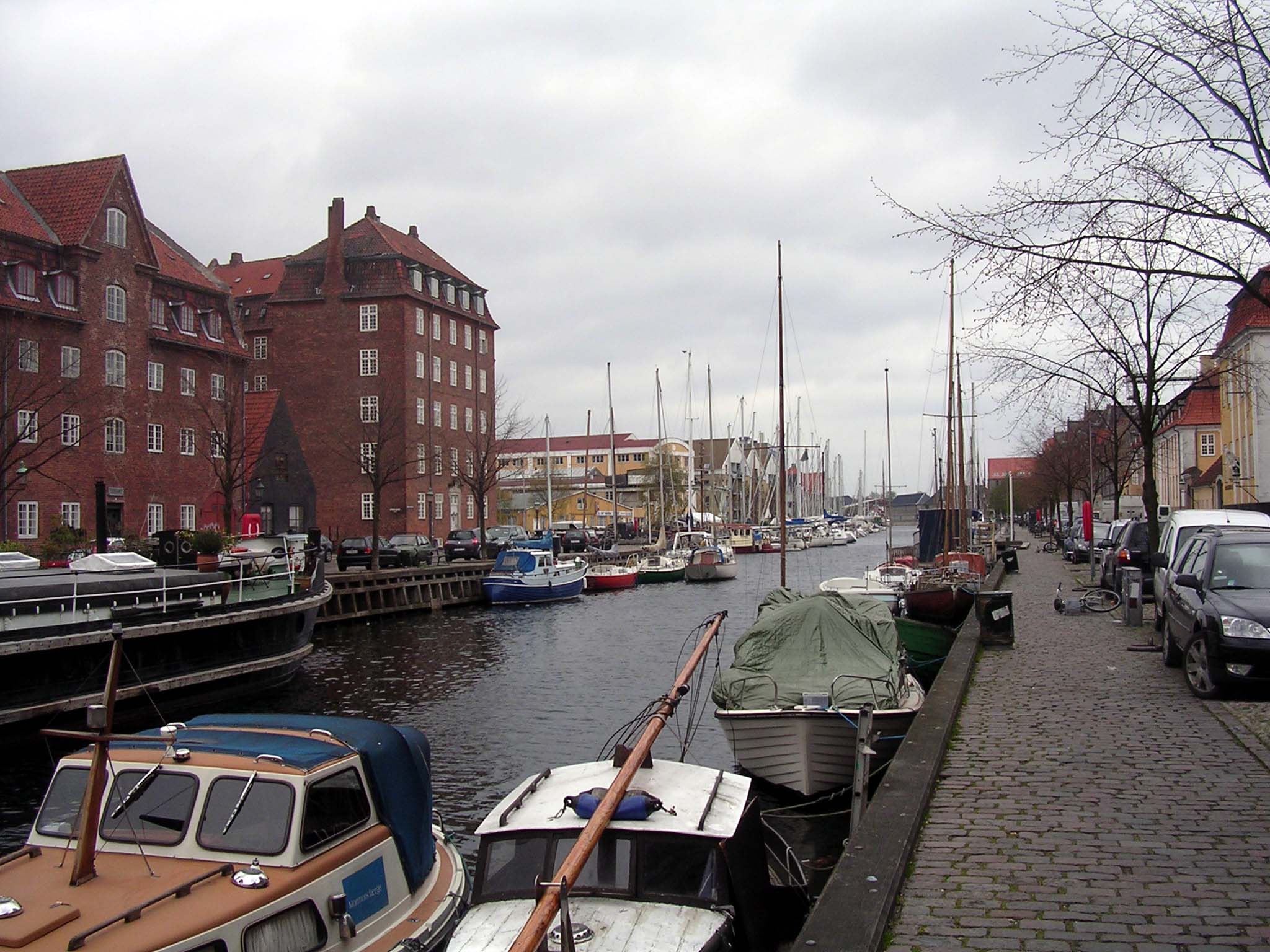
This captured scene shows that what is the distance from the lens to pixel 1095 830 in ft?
28.5

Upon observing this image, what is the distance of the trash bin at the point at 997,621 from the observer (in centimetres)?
2006

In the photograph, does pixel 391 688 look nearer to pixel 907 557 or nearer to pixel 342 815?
pixel 342 815

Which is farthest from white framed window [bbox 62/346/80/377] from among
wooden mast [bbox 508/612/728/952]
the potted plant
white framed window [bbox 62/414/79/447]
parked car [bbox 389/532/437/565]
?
wooden mast [bbox 508/612/728/952]

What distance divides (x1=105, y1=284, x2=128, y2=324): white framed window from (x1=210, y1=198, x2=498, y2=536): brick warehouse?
23.1 meters

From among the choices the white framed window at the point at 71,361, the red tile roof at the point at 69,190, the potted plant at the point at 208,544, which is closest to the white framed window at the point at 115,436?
the white framed window at the point at 71,361

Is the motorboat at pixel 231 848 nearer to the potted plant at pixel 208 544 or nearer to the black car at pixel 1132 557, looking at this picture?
the black car at pixel 1132 557

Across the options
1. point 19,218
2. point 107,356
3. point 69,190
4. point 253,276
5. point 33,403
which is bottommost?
point 33,403

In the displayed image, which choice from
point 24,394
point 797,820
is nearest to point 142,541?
point 24,394

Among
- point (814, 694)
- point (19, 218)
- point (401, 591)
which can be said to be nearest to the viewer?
point (814, 694)

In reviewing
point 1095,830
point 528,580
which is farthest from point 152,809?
point 528,580

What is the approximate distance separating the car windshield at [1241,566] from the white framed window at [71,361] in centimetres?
4519

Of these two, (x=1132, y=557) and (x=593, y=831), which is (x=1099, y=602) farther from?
(x=593, y=831)

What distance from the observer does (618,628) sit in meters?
40.4

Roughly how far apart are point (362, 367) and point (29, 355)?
112ft
